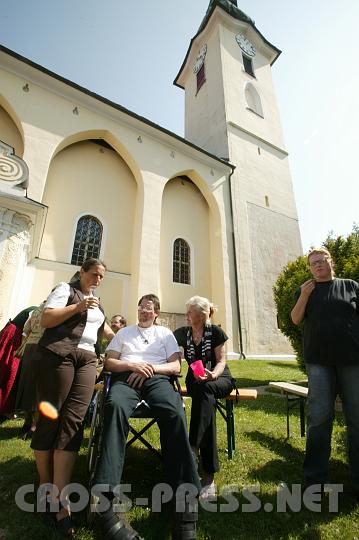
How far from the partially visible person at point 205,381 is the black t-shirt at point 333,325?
2.72 ft

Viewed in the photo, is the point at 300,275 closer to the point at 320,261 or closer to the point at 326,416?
the point at 320,261

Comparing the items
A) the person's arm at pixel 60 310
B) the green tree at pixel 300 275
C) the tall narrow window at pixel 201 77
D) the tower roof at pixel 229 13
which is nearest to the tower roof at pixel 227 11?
the tower roof at pixel 229 13

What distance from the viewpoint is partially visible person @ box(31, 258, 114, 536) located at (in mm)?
1965

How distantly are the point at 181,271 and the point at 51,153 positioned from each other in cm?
728

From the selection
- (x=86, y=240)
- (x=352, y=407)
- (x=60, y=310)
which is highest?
(x=86, y=240)

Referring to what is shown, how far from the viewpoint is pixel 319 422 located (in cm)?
233

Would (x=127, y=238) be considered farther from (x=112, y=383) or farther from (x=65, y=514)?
(x=65, y=514)

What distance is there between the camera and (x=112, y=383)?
2.48 meters

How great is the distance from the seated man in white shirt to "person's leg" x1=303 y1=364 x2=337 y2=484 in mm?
1069

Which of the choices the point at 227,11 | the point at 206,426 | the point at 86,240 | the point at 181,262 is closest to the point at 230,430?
the point at 206,426

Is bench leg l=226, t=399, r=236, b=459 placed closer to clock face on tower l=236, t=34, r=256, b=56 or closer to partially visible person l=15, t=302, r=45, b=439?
partially visible person l=15, t=302, r=45, b=439

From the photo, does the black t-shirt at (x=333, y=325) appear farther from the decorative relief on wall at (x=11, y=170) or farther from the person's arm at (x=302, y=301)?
the decorative relief on wall at (x=11, y=170)

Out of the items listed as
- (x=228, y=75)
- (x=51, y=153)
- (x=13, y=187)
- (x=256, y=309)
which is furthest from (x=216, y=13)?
(x=13, y=187)

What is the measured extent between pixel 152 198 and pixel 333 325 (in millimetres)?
10846
